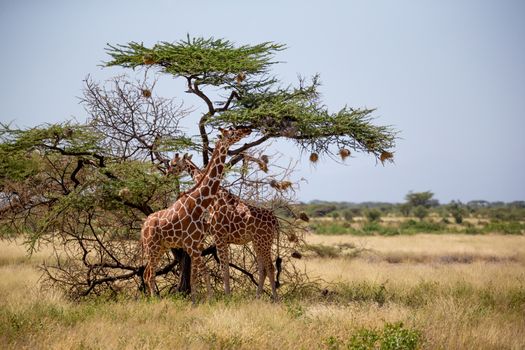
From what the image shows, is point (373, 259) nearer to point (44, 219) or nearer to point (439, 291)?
point (439, 291)

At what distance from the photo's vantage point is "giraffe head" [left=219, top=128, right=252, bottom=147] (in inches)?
366

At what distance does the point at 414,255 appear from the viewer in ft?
71.6

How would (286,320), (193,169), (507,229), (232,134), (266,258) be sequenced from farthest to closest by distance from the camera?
(507,229)
(266,258)
(193,169)
(232,134)
(286,320)

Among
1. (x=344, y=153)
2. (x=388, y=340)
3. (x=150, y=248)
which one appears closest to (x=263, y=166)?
(x=344, y=153)

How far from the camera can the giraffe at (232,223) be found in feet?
31.7

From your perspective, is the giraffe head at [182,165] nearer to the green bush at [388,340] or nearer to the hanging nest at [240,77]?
the hanging nest at [240,77]

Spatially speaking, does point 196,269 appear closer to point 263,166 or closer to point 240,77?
point 263,166

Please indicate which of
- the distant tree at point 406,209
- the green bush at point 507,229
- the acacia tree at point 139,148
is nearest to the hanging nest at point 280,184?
the acacia tree at point 139,148

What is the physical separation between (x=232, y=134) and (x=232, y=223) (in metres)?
1.52

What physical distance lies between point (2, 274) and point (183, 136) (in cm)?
633

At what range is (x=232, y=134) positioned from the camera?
9.50 metres

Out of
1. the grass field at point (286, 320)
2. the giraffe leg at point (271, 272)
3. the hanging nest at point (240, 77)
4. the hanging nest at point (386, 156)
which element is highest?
the hanging nest at point (240, 77)

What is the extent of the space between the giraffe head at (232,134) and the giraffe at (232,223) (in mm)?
763

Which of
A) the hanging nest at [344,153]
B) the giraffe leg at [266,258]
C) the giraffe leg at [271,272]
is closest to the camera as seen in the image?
the giraffe leg at [266,258]
